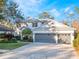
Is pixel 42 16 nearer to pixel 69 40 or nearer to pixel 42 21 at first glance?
pixel 42 21

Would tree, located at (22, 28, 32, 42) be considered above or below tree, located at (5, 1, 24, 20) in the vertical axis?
below

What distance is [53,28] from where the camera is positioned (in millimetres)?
47781

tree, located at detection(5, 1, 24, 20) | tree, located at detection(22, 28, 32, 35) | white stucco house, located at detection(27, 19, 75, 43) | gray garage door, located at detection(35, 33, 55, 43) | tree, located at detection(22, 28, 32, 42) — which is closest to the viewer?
tree, located at detection(5, 1, 24, 20)

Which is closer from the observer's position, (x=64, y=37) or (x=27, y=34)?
(x=64, y=37)

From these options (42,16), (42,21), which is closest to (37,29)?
(42,21)

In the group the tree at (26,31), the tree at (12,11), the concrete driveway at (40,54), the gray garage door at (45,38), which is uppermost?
the tree at (12,11)

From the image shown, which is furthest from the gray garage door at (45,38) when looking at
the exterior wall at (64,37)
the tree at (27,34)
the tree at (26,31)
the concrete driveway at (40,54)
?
the concrete driveway at (40,54)

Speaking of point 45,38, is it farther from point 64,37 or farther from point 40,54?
point 40,54

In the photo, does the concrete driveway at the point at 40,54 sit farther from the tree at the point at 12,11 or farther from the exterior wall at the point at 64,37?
the exterior wall at the point at 64,37

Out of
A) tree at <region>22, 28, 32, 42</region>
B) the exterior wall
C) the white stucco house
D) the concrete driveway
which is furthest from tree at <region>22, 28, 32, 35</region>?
the concrete driveway

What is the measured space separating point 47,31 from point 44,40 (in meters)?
1.98

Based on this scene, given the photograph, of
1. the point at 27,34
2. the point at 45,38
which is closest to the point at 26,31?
the point at 27,34

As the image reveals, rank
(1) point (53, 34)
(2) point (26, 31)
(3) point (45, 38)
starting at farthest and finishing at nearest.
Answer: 1. (2) point (26, 31)
2. (3) point (45, 38)
3. (1) point (53, 34)

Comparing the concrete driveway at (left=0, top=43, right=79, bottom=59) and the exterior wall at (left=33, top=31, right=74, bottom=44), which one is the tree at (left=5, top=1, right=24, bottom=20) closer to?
the exterior wall at (left=33, top=31, right=74, bottom=44)
